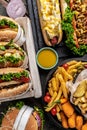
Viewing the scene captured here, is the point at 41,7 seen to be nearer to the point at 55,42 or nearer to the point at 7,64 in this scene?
the point at 55,42

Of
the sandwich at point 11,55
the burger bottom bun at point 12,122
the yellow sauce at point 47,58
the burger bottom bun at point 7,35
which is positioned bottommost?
the burger bottom bun at point 12,122

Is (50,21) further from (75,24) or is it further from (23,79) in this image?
(23,79)

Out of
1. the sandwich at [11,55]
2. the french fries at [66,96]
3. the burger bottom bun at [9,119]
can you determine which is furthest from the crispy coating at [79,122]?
the sandwich at [11,55]

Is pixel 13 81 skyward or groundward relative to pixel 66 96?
skyward

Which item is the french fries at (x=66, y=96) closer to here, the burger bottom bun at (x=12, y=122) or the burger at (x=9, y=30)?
the burger bottom bun at (x=12, y=122)

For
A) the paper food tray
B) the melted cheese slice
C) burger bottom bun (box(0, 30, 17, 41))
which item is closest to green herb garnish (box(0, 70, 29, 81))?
the paper food tray

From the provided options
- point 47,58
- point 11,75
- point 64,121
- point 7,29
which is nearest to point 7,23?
point 7,29
